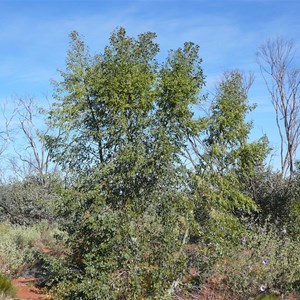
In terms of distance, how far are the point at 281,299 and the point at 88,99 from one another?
4731 millimetres

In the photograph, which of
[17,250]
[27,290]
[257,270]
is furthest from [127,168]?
[17,250]

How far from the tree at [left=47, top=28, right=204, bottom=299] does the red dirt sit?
56.1 inches

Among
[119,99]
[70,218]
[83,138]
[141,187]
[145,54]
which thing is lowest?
[70,218]

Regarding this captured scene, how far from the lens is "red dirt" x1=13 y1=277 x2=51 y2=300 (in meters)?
9.73

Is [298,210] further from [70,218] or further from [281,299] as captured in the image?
[70,218]

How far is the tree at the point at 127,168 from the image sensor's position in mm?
7914

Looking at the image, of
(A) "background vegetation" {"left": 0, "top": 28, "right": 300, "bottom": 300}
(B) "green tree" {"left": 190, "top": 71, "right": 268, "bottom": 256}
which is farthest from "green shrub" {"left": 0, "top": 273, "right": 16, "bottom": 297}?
(B) "green tree" {"left": 190, "top": 71, "right": 268, "bottom": 256}

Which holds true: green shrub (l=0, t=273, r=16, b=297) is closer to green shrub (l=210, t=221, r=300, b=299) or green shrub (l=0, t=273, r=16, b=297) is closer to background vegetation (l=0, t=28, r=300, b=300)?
background vegetation (l=0, t=28, r=300, b=300)

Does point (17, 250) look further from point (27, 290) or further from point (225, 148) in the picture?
point (225, 148)

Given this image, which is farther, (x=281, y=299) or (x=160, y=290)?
(x=281, y=299)

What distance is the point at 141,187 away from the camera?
8398mm

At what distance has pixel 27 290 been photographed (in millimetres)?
10375

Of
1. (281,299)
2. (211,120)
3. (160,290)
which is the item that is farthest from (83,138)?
(281,299)

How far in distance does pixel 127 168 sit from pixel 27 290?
13.1 feet
